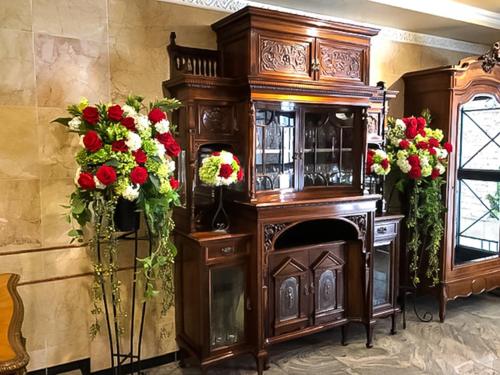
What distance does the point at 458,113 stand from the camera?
366 centimetres

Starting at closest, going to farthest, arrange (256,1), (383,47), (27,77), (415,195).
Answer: (27,77) < (256,1) < (415,195) < (383,47)

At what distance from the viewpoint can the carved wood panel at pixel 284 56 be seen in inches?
109

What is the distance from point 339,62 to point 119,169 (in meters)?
1.69

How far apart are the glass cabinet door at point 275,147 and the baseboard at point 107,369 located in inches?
52.2

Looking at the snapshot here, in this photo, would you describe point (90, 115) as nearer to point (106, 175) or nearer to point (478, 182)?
point (106, 175)

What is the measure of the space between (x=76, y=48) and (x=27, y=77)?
0.33m

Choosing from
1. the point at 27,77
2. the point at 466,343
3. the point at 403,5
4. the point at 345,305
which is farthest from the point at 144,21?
the point at 466,343

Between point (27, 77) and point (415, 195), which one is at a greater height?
point (27, 77)

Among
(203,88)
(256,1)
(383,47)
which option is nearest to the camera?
(203,88)

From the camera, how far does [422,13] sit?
3.53 m

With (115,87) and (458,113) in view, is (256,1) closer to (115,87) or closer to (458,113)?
(115,87)

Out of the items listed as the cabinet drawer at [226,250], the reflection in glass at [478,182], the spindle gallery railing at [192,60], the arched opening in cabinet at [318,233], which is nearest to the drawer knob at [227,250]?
the cabinet drawer at [226,250]

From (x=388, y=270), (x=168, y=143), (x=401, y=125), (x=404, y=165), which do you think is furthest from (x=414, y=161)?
(x=168, y=143)

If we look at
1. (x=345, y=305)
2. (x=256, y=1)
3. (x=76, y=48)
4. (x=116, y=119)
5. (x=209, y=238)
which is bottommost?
(x=345, y=305)
